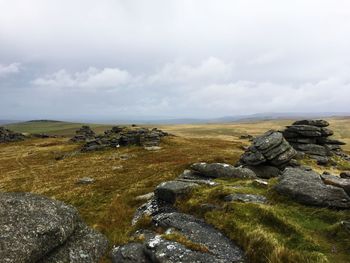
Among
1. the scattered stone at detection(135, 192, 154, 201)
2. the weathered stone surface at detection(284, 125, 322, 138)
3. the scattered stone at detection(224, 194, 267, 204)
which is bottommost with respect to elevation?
the scattered stone at detection(135, 192, 154, 201)

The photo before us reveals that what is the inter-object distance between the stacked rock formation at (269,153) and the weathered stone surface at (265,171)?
0.53 meters

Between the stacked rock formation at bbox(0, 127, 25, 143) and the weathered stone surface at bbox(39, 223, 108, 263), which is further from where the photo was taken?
the stacked rock formation at bbox(0, 127, 25, 143)

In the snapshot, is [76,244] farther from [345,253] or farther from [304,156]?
[304,156]

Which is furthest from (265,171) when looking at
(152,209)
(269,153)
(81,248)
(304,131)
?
(81,248)

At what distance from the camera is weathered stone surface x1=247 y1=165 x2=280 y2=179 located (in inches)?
1558

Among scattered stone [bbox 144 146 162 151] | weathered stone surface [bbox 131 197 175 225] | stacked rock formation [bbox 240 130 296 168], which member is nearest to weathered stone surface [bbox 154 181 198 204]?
weathered stone surface [bbox 131 197 175 225]

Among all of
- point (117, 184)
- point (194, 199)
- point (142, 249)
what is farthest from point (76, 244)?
point (117, 184)

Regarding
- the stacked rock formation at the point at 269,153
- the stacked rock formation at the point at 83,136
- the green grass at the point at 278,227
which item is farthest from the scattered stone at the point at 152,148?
the green grass at the point at 278,227

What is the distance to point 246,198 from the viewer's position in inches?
969

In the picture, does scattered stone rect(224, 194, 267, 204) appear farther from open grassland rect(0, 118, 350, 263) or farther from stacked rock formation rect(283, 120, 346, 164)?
stacked rock formation rect(283, 120, 346, 164)

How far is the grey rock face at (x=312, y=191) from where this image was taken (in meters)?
23.1

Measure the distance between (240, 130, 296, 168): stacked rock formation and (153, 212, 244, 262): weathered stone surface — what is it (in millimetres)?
19561

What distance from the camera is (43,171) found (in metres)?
60.1

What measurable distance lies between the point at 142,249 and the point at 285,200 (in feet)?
38.3
